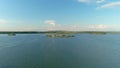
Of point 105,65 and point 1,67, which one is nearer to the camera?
point 1,67

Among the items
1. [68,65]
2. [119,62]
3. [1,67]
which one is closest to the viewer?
[1,67]

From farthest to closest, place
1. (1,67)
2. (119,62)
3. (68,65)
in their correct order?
(119,62) < (68,65) < (1,67)

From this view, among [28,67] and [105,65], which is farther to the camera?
[105,65]

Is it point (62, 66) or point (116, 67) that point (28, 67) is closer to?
point (62, 66)

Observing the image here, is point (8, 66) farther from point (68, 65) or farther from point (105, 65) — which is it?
point (105, 65)

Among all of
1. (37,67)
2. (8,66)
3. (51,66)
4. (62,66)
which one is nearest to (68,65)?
(62,66)

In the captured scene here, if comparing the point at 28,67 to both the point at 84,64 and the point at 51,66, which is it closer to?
the point at 51,66

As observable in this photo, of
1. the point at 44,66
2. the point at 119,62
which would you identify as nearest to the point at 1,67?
the point at 44,66
